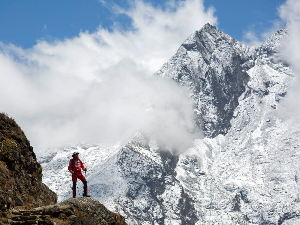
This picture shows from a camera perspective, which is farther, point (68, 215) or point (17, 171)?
point (17, 171)

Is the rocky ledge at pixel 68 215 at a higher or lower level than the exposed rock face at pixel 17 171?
lower

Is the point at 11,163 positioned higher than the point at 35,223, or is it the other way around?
the point at 11,163

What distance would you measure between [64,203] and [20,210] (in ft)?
9.27

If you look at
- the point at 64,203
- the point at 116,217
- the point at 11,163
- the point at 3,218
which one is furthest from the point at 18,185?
the point at 116,217

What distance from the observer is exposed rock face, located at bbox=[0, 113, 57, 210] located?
2422cm

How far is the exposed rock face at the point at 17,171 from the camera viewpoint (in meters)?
24.2

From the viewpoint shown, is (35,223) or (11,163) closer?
(35,223)

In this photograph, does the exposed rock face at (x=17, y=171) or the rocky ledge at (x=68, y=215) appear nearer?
the rocky ledge at (x=68, y=215)

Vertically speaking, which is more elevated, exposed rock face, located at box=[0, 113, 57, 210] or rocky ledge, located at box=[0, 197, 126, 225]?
exposed rock face, located at box=[0, 113, 57, 210]

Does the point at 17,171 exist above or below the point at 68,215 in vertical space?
above

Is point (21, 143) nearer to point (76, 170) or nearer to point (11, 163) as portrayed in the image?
point (11, 163)

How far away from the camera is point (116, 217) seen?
28500 mm

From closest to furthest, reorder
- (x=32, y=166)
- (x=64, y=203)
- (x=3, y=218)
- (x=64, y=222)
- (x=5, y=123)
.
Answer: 1. (x=3, y=218)
2. (x=64, y=222)
3. (x=64, y=203)
4. (x=5, y=123)
5. (x=32, y=166)

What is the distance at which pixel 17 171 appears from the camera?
26.7 metres
